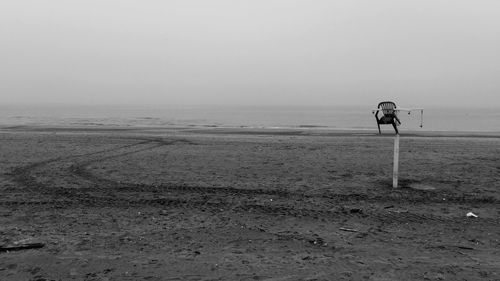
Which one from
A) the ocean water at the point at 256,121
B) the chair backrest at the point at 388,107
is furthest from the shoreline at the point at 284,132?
the chair backrest at the point at 388,107

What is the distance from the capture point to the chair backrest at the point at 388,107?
8094 mm

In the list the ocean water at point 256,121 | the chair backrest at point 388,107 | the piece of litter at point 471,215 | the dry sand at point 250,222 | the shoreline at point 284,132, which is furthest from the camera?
the ocean water at point 256,121

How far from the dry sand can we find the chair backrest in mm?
1663

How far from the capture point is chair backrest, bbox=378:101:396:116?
8.09m

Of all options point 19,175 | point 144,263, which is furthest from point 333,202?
point 19,175

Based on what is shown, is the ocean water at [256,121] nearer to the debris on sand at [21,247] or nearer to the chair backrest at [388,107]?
the chair backrest at [388,107]

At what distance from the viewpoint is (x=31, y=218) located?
6.71 meters

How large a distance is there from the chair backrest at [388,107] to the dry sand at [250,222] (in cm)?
166

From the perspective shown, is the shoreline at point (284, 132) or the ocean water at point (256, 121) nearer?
the shoreline at point (284, 132)

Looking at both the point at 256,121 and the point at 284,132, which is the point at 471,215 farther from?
the point at 256,121

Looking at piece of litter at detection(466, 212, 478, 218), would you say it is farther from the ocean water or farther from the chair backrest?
the ocean water

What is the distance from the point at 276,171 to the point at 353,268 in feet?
22.9

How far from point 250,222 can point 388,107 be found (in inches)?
147

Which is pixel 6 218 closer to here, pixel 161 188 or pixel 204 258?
pixel 161 188
